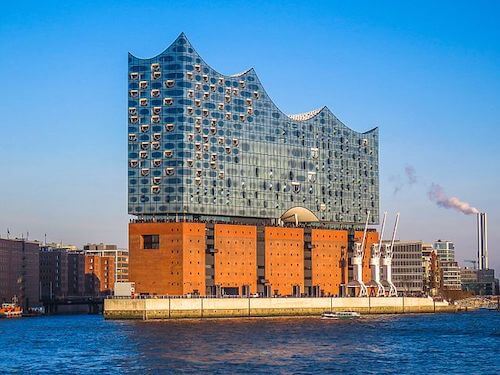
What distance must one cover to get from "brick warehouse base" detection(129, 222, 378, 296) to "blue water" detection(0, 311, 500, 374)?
13058mm

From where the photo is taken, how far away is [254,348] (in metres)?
112

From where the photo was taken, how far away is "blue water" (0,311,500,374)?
309 feet

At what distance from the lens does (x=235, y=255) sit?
184375 millimetres

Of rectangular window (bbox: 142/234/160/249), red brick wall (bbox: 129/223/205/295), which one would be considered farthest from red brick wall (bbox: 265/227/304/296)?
rectangular window (bbox: 142/234/160/249)

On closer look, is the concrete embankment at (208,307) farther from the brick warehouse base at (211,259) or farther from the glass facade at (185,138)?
the glass facade at (185,138)

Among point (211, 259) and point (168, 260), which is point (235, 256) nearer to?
point (211, 259)

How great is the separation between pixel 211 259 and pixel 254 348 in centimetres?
6850

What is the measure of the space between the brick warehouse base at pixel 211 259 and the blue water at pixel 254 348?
42.8 ft

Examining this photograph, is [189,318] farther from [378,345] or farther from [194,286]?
[378,345]

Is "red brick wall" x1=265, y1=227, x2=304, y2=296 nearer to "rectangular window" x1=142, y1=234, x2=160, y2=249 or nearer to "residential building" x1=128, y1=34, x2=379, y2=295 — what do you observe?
"residential building" x1=128, y1=34, x2=379, y2=295

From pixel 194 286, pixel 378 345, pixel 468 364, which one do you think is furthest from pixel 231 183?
pixel 468 364

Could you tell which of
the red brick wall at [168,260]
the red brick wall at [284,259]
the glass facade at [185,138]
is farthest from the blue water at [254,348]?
the red brick wall at [284,259]

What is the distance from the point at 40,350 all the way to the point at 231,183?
2970 inches

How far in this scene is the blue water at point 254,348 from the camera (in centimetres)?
9412
